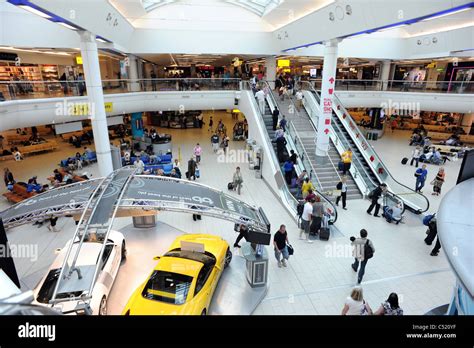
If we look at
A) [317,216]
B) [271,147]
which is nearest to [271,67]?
[271,147]

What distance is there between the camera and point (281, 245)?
7965 millimetres

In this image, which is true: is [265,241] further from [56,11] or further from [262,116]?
[262,116]

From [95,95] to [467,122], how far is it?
31.6 meters

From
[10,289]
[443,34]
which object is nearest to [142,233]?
[10,289]

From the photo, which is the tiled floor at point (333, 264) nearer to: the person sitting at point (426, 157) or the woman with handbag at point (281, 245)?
the woman with handbag at point (281, 245)

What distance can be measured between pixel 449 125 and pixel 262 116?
21810 mm

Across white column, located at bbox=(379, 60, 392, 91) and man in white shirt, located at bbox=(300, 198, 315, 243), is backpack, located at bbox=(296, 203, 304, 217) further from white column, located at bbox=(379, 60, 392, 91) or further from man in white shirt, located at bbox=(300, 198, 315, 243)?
white column, located at bbox=(379, 60, 392, 91)

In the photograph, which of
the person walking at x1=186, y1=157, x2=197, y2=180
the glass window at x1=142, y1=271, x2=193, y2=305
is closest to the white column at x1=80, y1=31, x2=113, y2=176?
the person walking at x1=186, y1=157, x2=197, y2=180

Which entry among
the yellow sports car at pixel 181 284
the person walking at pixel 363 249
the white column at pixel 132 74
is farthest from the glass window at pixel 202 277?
the white column at pixel 132 74

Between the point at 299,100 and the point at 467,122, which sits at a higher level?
the point at 299,100

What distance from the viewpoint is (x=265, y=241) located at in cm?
682

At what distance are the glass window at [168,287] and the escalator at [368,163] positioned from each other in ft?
31.8

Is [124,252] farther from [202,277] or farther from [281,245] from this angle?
[281,245]

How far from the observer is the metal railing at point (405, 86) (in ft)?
64.8
